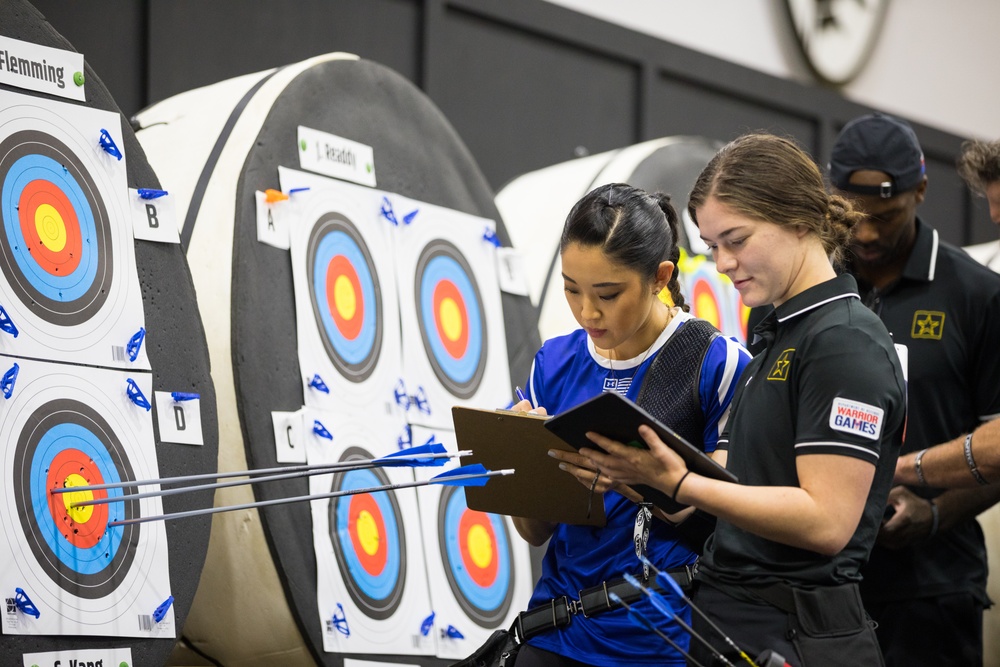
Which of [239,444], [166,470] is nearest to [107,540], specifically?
[166,470]

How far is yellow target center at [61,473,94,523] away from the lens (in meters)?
1.86

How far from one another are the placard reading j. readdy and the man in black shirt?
102 cm

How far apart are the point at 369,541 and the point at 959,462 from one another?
1142 mm

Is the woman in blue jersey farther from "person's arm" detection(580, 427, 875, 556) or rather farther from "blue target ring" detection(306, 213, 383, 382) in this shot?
"blue target ring" detection(306, 213, 383, 382)

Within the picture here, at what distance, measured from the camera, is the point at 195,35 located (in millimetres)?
3039

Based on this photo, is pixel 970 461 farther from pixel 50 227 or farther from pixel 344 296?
pixel 50 227

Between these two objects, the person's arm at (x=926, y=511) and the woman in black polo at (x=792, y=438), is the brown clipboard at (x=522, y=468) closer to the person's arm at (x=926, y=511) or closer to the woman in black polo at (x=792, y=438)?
the woman in black polo at (x=792, y=438)

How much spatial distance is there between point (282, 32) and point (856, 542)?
7.54 feet

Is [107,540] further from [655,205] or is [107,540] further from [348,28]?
[348,28]

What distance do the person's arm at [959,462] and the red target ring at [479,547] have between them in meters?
0.96

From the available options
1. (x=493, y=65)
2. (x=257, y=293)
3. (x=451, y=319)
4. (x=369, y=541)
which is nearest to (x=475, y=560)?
(x=369, y=541)

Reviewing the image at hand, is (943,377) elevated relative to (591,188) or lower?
lower

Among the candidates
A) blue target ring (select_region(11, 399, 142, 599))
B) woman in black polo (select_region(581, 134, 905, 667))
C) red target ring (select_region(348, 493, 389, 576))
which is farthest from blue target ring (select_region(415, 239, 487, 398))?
woman in black polo (select_region(581, 134, 905, 667))

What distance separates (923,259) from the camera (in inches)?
93.0
